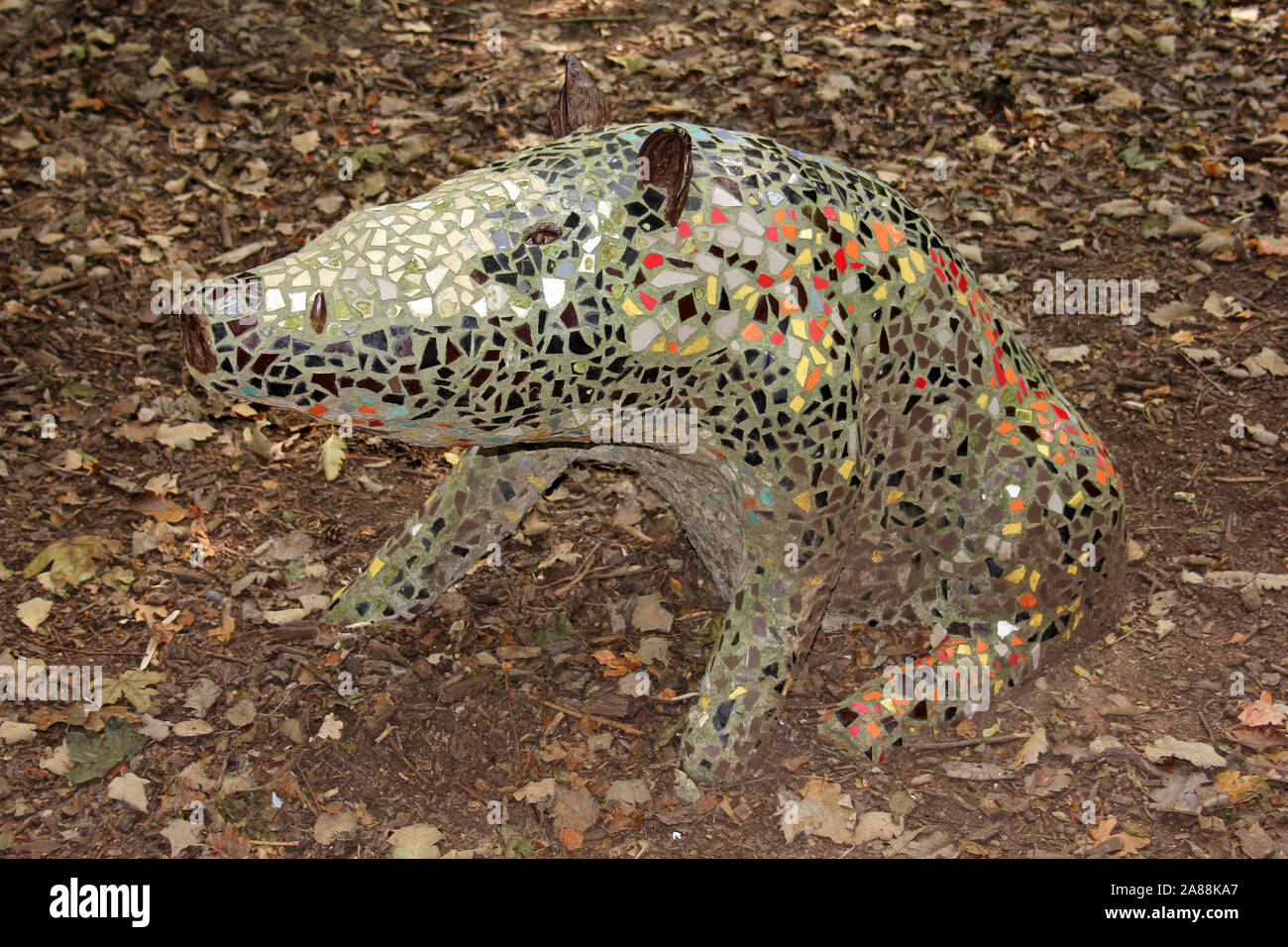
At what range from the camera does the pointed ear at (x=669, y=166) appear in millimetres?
2969

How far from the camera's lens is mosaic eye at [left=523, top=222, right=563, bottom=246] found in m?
2.92

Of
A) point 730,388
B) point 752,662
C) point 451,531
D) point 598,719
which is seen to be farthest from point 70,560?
point 730,388

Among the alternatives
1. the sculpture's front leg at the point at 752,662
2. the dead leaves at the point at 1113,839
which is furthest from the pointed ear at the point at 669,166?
the dead leaves at the point at 1113,839

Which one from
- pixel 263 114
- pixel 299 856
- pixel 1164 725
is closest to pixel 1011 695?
pixel 1164 725

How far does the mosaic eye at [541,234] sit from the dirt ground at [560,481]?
1.63 meters

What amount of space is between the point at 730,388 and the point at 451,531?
4.47 ft

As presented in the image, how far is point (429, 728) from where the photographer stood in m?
3.94

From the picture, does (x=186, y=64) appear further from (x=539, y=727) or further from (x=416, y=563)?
(x=539, y=727)

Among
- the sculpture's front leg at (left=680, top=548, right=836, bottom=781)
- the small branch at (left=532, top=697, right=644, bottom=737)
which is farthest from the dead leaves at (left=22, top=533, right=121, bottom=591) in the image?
the sculpture's front leg at (left=680, top=548, right=836, bottom=781)

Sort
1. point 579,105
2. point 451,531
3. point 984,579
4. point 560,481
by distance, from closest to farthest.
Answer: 1. point 579,105
2. point 984,579
3. point 451,531
4. point 560,481

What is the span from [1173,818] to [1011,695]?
0.58 m

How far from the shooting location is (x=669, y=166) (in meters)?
3.00

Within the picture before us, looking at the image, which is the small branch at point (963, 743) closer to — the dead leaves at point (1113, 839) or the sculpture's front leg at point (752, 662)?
the dead leaves at point (1113, 839)

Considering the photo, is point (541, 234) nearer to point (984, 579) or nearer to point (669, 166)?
point (669, 166)
